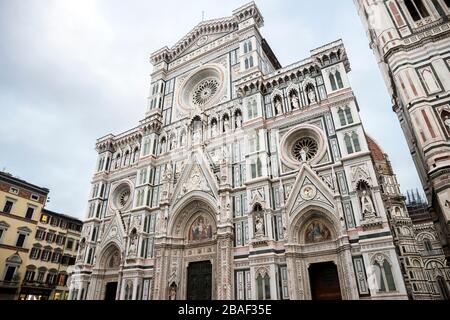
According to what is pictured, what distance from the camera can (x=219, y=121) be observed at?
21781 millimetres

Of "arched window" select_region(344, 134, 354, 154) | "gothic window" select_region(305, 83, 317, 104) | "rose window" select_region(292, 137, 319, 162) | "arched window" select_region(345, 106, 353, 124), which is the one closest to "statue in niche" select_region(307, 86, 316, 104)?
"gothic window" select_region(305, 83, 317, 104)

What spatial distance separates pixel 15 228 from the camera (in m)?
29.2

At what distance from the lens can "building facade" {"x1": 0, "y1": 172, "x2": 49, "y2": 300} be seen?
91.4ft

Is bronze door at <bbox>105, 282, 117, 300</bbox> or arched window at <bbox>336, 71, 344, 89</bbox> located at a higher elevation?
arched window at <bbox>336, 71, 344, 89</bbox>

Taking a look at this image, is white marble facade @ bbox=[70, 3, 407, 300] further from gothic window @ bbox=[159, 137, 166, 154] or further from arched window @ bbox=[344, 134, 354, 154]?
gothic window @ bbox=[159, 137, 166, 154]

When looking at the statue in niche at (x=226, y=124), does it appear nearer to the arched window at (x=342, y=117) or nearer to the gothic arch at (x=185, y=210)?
the gothic arch at (x=185, y=210)

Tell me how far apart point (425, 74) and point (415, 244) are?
24392 mm

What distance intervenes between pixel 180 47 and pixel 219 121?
11678mm

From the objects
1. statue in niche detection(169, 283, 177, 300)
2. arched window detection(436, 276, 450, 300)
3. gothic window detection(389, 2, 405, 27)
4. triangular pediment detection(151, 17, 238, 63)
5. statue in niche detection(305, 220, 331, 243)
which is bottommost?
statue in niche detection(169, 283, 177, 300)

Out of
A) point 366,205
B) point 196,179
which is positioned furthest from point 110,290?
point 366,205

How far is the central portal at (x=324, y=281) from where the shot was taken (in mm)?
13953

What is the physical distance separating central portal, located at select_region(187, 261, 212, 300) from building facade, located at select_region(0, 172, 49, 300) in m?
21.7
